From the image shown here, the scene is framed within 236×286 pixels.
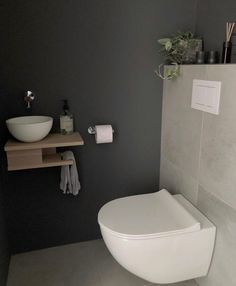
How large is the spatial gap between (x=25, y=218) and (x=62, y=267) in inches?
16.6

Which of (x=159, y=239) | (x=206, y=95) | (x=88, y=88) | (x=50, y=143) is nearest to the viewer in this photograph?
(x=159, y=239)

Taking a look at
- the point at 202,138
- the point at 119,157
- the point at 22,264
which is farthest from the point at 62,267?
the point at 202,138

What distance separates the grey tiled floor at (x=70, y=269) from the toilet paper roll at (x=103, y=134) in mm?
839

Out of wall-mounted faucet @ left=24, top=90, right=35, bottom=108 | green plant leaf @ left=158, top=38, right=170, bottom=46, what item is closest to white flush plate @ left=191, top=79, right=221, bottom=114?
green plant leaf @ left=158, top=38, right=170, bottom=46

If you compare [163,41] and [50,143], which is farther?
[163,41]

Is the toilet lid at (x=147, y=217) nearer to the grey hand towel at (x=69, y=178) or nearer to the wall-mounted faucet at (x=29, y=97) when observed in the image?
the grey hand towel at (x=69, y=178)

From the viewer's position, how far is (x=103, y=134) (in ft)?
5.85

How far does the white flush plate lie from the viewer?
1376mm

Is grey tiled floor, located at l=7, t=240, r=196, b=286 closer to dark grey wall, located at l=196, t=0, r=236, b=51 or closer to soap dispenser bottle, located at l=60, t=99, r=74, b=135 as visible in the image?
soap dispenser bottle, located at l=60, t=99, r=74, b=135

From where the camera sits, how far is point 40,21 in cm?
A: 160

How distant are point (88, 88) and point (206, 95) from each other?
2.49 ft

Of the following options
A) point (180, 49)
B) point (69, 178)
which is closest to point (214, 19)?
point (180, 49)

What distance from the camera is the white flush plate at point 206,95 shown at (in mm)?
1376

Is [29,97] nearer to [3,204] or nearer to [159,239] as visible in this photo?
[3,204]
